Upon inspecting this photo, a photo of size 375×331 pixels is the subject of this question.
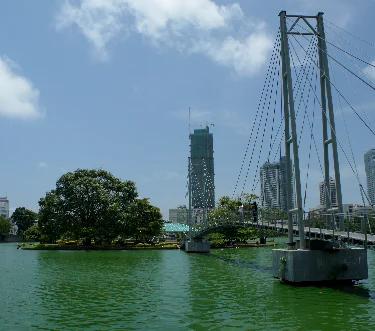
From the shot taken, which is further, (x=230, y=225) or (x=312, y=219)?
(x=230, y=225)

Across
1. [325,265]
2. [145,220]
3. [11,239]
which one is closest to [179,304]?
[325,265]

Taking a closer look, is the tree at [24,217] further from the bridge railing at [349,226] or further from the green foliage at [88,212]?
the bridge railing at [349,226]

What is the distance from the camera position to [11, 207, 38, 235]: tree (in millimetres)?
161250

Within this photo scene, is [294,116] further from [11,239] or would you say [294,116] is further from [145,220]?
[11,239]

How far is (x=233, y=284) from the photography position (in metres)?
28.9

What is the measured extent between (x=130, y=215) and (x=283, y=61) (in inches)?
2107

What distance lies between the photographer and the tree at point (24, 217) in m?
161

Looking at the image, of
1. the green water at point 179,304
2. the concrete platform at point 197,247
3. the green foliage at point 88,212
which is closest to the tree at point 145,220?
the green foliage at point 88,212

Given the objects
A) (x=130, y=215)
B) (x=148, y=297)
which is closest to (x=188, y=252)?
(x=130, y=215)

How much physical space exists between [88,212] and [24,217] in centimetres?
9079

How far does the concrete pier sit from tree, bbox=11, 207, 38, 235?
145811 mm

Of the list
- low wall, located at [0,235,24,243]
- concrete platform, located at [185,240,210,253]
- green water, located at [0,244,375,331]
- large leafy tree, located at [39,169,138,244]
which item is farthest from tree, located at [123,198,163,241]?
low wall, located at [0,235,24,243]

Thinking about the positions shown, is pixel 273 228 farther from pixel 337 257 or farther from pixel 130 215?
pixel 130 215

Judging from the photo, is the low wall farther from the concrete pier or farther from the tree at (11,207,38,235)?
the concrete pier
